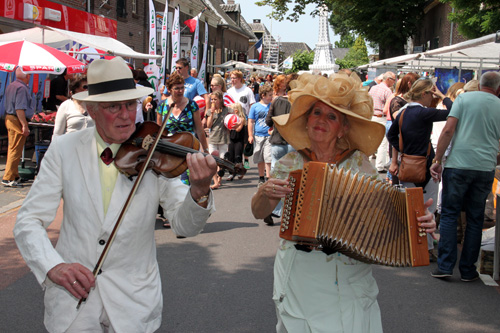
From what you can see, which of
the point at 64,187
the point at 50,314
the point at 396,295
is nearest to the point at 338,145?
the point at 64,187

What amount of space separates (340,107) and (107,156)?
50.8 inches

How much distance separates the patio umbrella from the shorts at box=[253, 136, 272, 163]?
3.93m

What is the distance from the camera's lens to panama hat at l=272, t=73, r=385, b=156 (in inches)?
116

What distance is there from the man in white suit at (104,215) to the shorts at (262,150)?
6844 millimetres

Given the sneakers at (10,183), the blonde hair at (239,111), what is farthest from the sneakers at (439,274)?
the sneakers at (10,183)

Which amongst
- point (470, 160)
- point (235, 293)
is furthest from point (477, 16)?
point (235, 293)

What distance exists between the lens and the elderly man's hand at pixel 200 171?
2301 mm

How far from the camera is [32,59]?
989 cm

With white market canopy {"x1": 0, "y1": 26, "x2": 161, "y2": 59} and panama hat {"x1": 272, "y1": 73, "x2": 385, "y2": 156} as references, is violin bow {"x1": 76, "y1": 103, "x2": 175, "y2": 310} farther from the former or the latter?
white market canopy {"x1": 0, "y1": 26, "x2": 161, "y2": 59}

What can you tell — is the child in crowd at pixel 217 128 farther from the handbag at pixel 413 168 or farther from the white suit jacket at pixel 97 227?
the white suit jacket at pixel 97 227

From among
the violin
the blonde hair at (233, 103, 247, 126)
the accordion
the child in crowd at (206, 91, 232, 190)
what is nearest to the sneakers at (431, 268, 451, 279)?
the accordion

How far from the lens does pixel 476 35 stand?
17.3 m

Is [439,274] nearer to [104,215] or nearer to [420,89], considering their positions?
[420,89]

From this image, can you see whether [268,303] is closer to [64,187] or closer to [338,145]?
[338,145]
